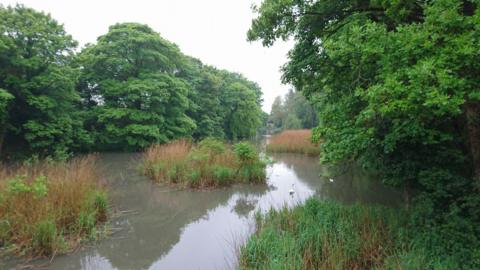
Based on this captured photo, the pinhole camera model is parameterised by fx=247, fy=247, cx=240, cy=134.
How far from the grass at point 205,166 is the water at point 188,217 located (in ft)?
1.02

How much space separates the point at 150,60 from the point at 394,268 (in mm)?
15820

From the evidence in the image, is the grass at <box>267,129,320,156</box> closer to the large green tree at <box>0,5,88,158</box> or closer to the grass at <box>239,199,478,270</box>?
the grass at <box>239,199,478,270</box>

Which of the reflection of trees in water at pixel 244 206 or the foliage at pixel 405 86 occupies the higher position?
the foliage at pixel 405 86

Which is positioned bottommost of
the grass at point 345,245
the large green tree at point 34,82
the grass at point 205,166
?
the grass at point 345,245

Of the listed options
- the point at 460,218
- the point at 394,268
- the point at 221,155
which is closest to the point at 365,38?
the point at 460,218

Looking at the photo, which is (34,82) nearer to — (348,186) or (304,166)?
(304,166)

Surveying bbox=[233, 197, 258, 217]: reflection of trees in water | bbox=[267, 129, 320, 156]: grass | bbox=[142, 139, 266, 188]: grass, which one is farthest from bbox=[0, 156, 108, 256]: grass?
bbox=[267, 129, 320, 156]: grass

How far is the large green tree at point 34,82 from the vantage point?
33.8 ft

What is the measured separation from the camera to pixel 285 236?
332 centimetres

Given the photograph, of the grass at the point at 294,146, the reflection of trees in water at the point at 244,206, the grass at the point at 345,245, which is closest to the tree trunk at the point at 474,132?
the grass at the point at 345,245

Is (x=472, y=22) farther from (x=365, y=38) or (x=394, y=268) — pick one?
(x=394, y=268)

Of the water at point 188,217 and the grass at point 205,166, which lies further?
the grass at point 205,166

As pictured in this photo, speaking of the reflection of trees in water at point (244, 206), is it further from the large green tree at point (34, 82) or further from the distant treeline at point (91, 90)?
the large green tree at point (34, 82)

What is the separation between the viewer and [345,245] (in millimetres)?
2994
